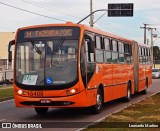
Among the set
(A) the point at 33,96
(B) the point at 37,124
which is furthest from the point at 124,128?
(A) the point at 33,96

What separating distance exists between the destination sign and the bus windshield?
0.62ft

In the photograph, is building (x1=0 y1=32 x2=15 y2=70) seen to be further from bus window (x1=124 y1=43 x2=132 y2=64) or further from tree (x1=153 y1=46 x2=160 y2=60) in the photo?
tree (x1=153 y1=46 x2=160 y2=60)

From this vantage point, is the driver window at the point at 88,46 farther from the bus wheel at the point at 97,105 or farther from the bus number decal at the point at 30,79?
the bus number decal at the point at 30,79

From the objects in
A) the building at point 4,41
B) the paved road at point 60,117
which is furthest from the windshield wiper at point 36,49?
the building at point 4,41

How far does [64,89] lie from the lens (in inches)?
569

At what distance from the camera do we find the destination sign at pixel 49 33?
49.7ft

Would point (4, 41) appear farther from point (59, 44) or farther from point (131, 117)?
point (131, 117)

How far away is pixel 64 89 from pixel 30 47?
1.98m

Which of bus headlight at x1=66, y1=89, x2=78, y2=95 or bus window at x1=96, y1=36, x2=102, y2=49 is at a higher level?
bus window at x1=96, y1=36, x2=102, y2=49

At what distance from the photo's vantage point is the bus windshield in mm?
14616

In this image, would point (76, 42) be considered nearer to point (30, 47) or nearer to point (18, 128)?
point (30, 47)

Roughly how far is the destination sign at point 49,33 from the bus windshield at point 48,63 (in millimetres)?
187

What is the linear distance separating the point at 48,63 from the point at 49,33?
109cm

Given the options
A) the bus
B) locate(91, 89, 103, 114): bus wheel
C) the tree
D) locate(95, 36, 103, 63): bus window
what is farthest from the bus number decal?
the tree
